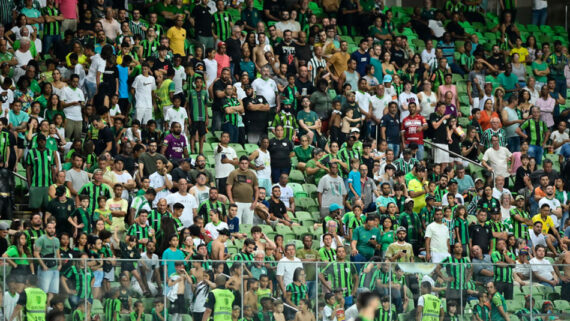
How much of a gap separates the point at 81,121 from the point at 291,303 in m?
6.25

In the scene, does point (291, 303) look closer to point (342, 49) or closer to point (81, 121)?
point (81, 121)

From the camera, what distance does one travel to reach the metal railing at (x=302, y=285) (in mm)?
13906

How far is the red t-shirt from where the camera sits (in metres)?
21.9

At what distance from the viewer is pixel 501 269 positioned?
15.5 metres

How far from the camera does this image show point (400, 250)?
1791 centimetres

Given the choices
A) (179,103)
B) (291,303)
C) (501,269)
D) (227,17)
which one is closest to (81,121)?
(179,103)

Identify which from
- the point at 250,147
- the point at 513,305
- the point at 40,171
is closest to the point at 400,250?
the point at 513,305

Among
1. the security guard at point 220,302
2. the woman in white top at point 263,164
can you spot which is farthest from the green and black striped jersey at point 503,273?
the woman in white top at point 263,164

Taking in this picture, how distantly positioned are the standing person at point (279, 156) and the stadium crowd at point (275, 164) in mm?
33

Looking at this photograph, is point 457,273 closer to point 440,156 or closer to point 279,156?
point 279,156

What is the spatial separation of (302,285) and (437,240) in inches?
175

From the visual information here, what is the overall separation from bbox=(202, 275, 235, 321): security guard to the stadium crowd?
24 millimetres

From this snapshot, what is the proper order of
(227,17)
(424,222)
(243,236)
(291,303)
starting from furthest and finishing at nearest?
(227,17) < (424,222) < (243,236) < (291,303)

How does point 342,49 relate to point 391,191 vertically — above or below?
above
